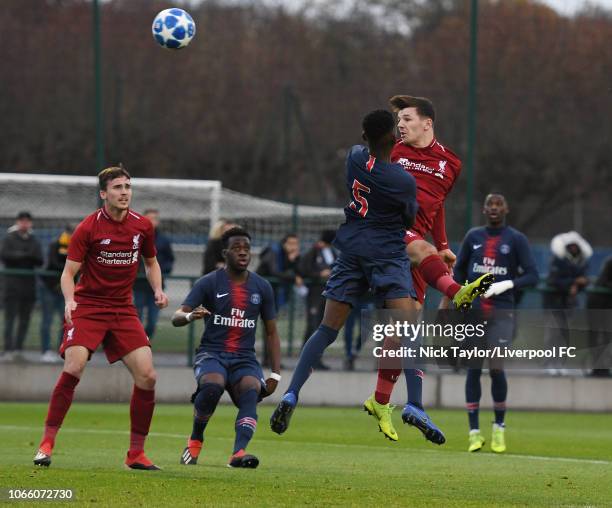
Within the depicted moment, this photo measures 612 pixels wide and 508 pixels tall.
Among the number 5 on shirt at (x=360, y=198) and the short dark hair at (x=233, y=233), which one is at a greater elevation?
the short dark hair at (x=233, y=233)

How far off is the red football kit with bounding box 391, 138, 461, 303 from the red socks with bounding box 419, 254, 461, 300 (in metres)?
0.17

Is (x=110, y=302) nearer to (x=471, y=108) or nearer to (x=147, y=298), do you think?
(x=147, y=298)

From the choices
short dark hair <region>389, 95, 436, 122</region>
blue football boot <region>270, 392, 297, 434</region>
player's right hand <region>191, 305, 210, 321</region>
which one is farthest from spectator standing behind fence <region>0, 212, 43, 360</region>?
blue football boot <region>270, 392, 297, 434</region>

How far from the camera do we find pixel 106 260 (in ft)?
34.5

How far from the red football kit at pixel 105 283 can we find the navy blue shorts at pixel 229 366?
818 millimetres

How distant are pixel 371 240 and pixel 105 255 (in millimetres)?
2205

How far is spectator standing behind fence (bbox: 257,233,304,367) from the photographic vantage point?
61.4ft

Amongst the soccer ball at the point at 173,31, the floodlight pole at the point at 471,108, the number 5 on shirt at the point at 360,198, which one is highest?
the floodlight pole at the point at 471,108

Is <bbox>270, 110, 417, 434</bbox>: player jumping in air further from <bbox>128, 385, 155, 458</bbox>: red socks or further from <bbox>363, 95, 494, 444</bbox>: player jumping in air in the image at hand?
<bbox>128, 385, 155, 458</bbox>: red socks

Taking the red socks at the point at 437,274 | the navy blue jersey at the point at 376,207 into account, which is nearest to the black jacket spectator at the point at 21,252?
the red socks at the point at 437,274

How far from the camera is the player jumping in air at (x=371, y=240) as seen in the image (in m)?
9.45

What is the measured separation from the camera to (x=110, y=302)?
10586 mm

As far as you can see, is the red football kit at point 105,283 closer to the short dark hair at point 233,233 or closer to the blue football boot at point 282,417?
the short dark hair at point 233,233

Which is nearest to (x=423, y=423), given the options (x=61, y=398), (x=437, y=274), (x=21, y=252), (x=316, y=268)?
(x=437, y=274)
